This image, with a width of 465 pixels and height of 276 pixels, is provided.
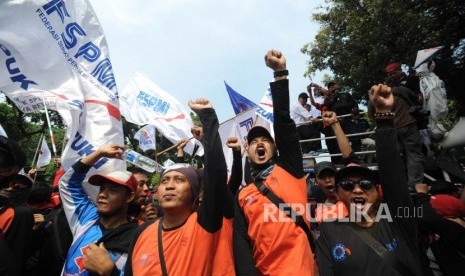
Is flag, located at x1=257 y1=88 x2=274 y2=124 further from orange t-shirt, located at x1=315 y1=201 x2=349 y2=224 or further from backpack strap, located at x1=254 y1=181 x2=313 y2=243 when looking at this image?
backpack strap, located at x1=254 y1=181 x2=313 y2=243

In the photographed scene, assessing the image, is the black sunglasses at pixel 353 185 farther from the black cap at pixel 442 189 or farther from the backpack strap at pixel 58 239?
the backpack strap at pixel 58 239

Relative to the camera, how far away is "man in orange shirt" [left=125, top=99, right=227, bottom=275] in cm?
225

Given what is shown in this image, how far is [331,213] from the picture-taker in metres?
2.99

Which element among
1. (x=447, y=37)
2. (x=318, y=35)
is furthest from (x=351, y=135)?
(x=318, y=35)

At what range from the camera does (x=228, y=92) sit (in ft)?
23.3

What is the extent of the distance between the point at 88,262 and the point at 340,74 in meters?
15.2

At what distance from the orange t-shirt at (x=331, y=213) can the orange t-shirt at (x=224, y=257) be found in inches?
29.7

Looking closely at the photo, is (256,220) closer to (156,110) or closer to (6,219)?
(6,219)

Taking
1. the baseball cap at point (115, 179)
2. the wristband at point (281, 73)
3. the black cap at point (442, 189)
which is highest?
the wristband at point (281, 73)

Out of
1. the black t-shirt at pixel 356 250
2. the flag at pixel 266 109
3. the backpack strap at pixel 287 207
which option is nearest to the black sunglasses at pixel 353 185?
the black t-shirt at pixel 356 250

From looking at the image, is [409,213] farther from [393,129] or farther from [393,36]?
[393,36]

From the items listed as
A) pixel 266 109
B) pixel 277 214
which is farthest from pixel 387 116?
pixel 266 109

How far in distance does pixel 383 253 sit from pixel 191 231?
1.16 m

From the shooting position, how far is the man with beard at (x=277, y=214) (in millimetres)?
2439
